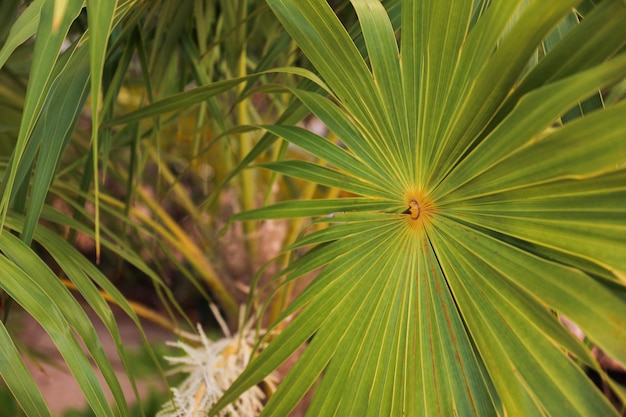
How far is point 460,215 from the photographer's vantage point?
1.55 feet

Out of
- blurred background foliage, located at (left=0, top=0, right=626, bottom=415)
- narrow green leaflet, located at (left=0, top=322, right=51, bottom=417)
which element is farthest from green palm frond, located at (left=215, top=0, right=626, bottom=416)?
narrow green leaflet, located at (left=0, top=322, right=51, bottom=417)

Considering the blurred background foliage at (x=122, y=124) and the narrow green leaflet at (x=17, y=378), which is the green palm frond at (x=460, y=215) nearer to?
the blurred background foliage at (x=122, y=124)

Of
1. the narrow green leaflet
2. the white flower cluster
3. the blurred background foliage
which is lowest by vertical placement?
the white flower cluster

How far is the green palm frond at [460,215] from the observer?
373 mm

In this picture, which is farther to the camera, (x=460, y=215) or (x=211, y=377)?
(x=211, y=377)

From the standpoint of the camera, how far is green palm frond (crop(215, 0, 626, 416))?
373mm

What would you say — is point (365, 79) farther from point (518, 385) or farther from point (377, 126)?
point (518, 385)

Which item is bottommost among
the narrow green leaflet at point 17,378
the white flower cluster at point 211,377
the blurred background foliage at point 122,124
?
the white flower cluster at point 211,377

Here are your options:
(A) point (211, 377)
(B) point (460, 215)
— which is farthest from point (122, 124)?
(B) point (460, 215)

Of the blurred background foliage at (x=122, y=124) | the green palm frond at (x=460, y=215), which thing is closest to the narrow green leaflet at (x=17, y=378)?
the blurred background foliage at (x=122, y=124)

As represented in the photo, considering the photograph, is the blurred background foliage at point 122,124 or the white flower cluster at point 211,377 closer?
A: the blurred background foliage at point 122,124

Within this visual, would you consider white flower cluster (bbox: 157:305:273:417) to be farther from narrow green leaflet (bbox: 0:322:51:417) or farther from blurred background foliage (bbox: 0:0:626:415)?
narrow green leaflet (bbox: 0:322:51:417)

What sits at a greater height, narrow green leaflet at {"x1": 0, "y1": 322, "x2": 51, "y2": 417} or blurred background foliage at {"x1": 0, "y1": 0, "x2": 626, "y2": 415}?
blurred background foliage at {"x1": 0, "y1": 0, "x2": 626, "y2": 415}

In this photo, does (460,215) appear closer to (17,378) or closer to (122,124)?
(17,378)
